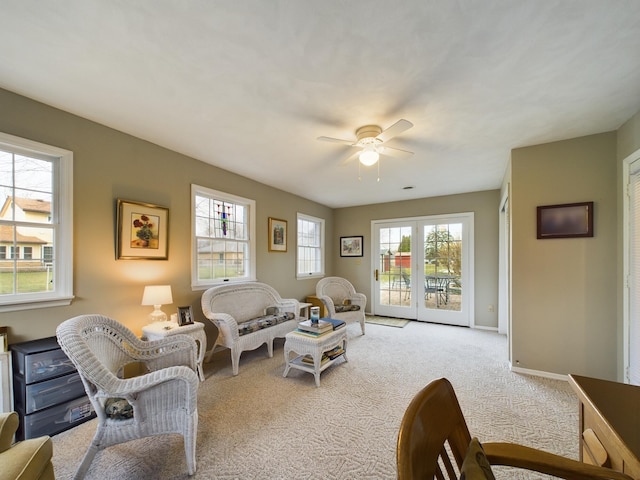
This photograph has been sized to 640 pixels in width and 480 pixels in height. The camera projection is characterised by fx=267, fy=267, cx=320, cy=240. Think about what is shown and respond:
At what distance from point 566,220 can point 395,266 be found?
10.5ft

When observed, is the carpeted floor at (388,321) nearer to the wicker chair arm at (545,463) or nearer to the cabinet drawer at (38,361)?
the wicker chair arm at (545,463)

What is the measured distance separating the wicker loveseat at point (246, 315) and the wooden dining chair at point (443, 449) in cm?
262

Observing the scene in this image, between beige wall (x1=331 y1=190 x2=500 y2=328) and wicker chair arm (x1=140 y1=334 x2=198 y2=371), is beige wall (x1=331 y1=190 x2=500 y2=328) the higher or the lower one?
the higher one

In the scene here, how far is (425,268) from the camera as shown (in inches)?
211

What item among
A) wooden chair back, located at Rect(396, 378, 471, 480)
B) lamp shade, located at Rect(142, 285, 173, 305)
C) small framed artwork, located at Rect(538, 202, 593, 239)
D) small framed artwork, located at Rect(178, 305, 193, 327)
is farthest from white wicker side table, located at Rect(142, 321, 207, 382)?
small framed artwork, located at Rect(538, 202, 593, 239)

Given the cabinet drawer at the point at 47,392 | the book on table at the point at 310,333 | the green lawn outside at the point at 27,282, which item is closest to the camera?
the cabinet drawer at the point at 47,392

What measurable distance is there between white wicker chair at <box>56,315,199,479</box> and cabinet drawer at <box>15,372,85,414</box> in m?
0.52

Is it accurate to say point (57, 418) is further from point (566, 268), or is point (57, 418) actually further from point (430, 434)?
point (566, 268)

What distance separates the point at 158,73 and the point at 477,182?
14.8 ft

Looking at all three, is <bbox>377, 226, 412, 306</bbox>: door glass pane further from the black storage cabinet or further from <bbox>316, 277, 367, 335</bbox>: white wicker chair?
the black storage cabinet

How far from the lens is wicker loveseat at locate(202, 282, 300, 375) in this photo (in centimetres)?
302

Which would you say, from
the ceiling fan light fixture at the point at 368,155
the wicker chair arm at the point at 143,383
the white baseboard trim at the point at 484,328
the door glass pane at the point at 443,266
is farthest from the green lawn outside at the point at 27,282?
the white baseboard trim at the point at 484,328

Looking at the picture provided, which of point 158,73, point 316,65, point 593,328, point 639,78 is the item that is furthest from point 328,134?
point 593,328

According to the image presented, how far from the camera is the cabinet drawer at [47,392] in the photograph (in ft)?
6.08
